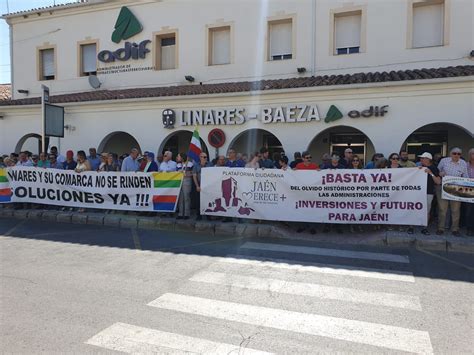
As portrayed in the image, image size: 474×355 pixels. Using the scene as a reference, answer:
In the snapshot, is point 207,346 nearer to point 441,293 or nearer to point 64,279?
point 64,279

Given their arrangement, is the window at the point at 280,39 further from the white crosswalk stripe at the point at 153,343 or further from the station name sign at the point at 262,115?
the white crosswalk stripe at the point at 153,343

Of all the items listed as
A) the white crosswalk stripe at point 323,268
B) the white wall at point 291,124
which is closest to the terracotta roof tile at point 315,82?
the white wall at point 291,124

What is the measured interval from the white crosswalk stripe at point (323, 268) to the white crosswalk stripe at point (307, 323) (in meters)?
1.63

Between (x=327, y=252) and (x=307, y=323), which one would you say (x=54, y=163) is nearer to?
Result: (x=327, y=252)

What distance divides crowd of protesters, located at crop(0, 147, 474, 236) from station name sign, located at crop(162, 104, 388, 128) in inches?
59.3

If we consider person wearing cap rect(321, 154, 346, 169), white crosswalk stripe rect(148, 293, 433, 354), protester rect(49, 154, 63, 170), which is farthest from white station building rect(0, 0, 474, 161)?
white crosswalk stripe rect(148, 293, 433, 354)

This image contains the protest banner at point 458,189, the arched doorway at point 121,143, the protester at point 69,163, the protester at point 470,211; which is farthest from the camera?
the arched doorway at point 121,143

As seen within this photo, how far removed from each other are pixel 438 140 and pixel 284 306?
35.8 feet

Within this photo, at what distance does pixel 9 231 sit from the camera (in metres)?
8.93

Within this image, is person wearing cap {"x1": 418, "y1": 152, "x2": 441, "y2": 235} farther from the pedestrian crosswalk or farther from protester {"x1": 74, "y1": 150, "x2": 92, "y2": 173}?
protester {"x1": 74, "y1": 150, "x2": 92, "y2": 173}

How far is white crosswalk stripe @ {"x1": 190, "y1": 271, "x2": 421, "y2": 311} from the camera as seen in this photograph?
4621mm

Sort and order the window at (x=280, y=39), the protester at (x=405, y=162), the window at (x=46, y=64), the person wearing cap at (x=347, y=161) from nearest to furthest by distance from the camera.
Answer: the protester at (x=405, y=162)
the person wearing cap at (x=347, y=161)
the window at (x=280, y=39)
the window at (x=46, y=64)

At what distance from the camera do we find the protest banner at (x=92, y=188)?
31.3 feet

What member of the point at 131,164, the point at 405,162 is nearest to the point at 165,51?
the point at 131,164
